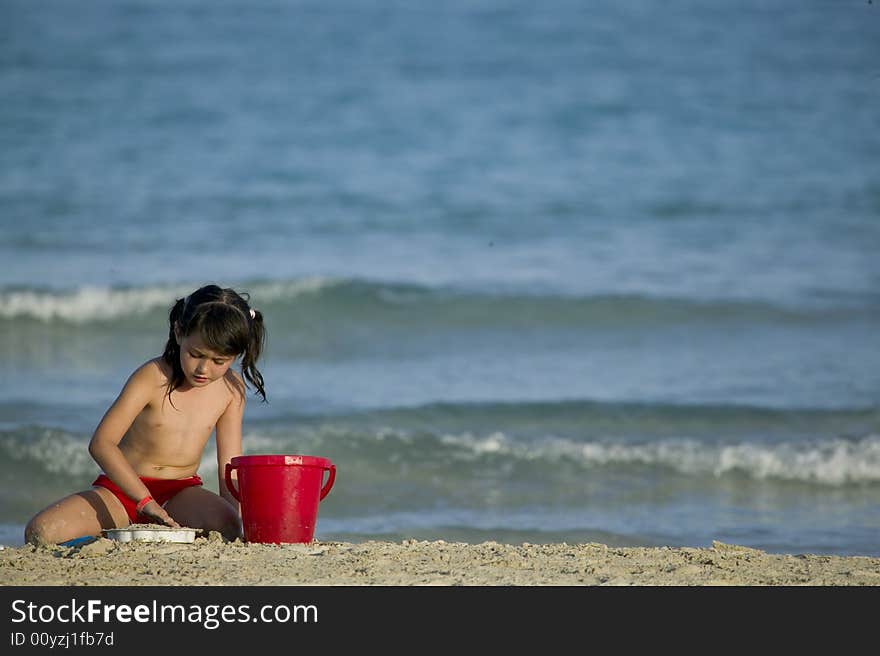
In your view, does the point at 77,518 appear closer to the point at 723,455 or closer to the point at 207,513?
the point at 207,513

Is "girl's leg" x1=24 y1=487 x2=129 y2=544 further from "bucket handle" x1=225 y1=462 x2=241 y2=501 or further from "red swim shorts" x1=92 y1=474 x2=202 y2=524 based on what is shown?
"bucket handle" x1=225 y1=462 x2=241 y2=501

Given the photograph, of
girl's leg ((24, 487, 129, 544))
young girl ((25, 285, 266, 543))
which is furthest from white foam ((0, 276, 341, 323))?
girl's leg ((24, 487, 129, 544))

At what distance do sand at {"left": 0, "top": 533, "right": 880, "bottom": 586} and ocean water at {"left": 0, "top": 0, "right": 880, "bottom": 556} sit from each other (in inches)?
52.1

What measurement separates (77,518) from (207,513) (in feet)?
1.52

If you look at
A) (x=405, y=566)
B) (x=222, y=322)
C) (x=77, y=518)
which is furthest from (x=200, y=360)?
(x=405, y=566)

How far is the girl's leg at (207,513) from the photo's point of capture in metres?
4.36

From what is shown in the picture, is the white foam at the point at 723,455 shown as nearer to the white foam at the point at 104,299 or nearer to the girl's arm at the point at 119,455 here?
the girl's arm at the point at 119,455

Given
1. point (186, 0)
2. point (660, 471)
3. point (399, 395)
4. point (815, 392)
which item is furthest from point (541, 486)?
point (186, 0)

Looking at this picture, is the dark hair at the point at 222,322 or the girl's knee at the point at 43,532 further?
the girl's knee at the point at 43,532

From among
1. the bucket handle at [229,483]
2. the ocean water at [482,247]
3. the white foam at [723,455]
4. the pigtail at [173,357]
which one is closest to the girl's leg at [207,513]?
the bucket handle at [229,483]

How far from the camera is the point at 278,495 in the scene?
407 cm

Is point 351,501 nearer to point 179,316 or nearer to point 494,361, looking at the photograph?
point 179,316

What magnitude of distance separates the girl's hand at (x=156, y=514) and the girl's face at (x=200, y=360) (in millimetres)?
467

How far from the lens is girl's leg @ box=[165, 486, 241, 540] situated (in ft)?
14.3
